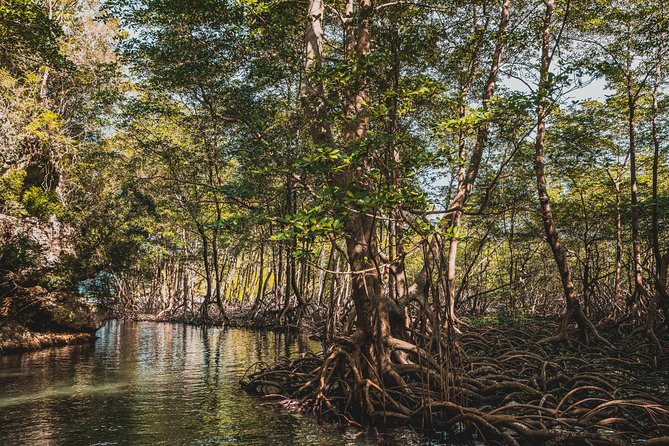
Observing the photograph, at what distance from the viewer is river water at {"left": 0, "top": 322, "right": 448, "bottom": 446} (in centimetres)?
684

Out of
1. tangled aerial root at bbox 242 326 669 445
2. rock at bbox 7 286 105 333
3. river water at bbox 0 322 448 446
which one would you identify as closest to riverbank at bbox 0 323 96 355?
rock at bbox 7 286 105 333

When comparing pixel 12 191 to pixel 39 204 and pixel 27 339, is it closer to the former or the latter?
pixel 39 204

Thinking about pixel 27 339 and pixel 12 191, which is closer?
pixel 27 339

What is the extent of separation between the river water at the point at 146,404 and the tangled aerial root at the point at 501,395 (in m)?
0.49

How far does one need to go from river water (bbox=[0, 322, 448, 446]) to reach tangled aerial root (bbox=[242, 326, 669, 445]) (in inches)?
19.2

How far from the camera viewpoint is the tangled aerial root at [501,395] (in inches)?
240

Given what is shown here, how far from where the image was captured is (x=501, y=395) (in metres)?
7.62

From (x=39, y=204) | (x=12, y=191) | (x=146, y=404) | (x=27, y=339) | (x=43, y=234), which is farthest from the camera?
(x=39, y=204)

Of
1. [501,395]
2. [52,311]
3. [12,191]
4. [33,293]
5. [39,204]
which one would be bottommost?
[501,395]

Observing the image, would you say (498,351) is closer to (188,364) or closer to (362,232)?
(362,232)

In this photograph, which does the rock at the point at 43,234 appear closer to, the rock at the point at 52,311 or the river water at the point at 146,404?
the rock at the point at 52,311

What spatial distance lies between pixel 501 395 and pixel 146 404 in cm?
677

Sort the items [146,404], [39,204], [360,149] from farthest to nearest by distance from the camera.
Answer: [39,204] → [146,404] → [360,149]

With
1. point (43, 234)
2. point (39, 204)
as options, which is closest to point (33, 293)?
point (43, 234)
